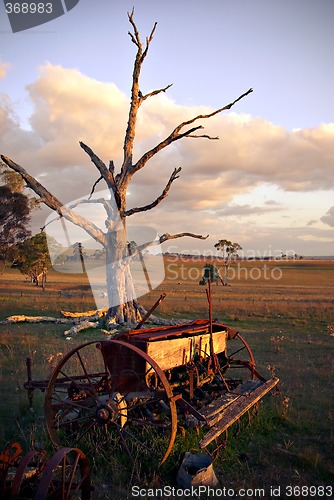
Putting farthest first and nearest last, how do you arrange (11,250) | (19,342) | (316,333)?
(11,250) < (316,333) < (19,342)

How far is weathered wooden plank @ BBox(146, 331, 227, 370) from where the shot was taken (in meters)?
5.94

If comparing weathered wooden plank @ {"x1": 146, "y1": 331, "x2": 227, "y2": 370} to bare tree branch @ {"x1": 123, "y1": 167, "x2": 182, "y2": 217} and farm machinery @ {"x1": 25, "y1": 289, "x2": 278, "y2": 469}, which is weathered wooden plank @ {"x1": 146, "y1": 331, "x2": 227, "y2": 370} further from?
bare tree branch @ {"x1": 123, "y1": 167, "x2": 182, "y2": 217}

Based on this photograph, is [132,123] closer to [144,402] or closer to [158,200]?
[158,200]

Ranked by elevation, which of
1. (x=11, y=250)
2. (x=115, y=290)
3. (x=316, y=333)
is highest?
(x=11, y=250)

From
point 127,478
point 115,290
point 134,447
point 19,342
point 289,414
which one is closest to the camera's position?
point 127,478

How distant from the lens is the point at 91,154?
19.5 meters

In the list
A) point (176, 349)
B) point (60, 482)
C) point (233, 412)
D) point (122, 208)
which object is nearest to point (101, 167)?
point (122, 208)

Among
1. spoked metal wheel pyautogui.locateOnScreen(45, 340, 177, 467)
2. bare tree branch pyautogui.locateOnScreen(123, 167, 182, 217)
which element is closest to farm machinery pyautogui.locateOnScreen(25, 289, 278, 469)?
spoked metal wheel pyautogui.locateOnScreen(45, 340, 177, 467)

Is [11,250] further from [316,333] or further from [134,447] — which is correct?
[134,447]

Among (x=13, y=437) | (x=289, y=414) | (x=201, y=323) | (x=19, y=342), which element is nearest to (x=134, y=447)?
(x=13, y=437)

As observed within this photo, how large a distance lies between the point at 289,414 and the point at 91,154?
1503 centimetres

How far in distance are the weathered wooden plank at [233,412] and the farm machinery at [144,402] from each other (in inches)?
0.5

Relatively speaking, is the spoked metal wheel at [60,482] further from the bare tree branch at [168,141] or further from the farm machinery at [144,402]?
the bare tree branch at [168,141]

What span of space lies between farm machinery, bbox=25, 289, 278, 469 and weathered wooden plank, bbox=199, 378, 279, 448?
0.01 meters
